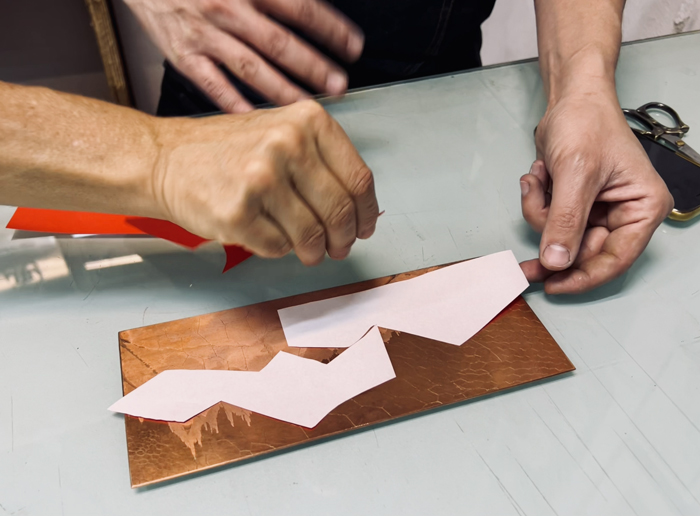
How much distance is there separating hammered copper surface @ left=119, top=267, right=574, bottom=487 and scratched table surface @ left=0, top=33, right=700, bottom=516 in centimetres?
2

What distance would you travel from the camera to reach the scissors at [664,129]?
90 centimetres

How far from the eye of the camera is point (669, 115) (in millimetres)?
1000

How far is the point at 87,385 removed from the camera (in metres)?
0.60

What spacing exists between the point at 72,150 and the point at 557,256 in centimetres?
58

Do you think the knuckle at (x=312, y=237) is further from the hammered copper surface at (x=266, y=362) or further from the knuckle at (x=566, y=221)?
the knuckle at (x=566, y=221)

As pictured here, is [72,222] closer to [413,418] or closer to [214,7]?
[214,7]

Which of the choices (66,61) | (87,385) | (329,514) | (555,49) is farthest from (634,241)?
(66,61)

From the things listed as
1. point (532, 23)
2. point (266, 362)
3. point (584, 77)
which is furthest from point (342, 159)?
point (532, 23)

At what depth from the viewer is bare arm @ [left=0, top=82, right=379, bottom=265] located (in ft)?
1.73

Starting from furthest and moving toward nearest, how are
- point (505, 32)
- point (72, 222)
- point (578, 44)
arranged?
point (505, 32) < point (578, 44) < point (72, 222)

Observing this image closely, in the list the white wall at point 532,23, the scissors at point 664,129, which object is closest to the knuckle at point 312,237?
the scissors at point 664,129

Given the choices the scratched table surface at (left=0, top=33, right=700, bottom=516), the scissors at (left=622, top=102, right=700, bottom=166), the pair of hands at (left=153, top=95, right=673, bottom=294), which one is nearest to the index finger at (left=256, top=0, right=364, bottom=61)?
the pair of hands at (left=153, top=95, right=673, bottom=294)

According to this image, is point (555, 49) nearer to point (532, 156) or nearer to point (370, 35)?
point (532, 156)

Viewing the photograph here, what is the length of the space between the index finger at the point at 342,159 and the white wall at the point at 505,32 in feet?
4.53
